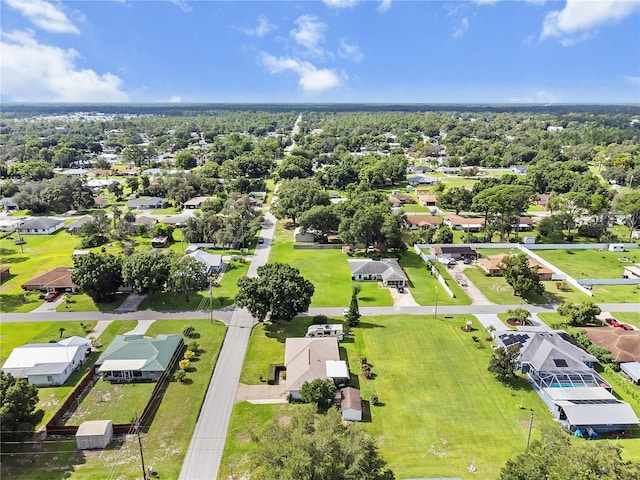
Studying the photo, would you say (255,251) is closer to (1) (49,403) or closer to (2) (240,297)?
(2) (240,297)

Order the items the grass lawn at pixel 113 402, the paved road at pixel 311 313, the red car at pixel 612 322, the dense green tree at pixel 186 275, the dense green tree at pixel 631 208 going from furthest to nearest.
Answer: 1. the dense green tree at pixel 631 208
2. the dense green tree at pixel 186 275
3. the paved road at pixel 311 313
4. the red car at pixel 612 322
5. the grass lawn at pixel 113 402

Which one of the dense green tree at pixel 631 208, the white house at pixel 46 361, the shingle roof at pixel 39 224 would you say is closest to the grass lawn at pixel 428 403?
the white house at pixel 46 361

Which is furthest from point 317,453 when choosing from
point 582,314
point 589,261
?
point 589,261

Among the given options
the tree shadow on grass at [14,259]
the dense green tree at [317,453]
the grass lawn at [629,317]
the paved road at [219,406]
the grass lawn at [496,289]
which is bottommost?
the tree shadow on grass at [14,259]

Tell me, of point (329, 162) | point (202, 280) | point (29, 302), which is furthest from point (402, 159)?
point (29, 302)

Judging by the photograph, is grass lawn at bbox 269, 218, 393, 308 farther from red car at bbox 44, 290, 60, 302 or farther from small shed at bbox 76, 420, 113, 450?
red car at bbox 44, 290, 60, 302

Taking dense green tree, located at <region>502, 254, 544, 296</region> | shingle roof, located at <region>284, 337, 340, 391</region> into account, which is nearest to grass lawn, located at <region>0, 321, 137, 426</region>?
shingle roof, located at <region>284, 337, 340, 391</region>

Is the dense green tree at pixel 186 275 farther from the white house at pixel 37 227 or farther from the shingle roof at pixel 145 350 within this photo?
the white house at pixel 37 227
